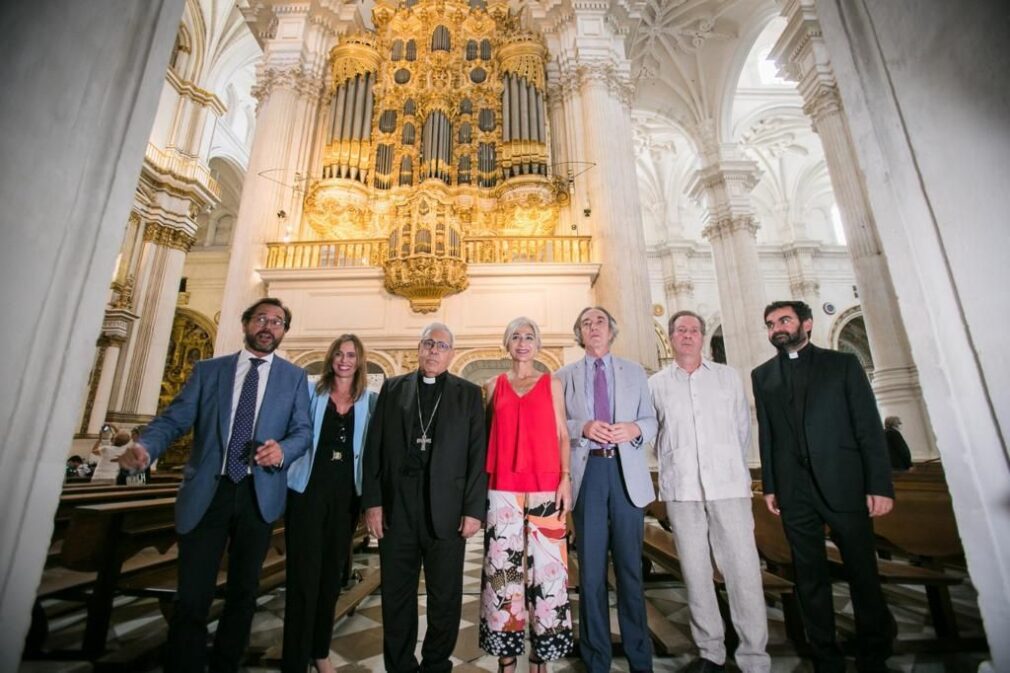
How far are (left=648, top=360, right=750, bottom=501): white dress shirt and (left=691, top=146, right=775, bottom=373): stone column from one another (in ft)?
27.8

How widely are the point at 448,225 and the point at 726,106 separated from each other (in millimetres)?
9527

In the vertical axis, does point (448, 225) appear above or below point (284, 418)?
above

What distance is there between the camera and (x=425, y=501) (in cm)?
171

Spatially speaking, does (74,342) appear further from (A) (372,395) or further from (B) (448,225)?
(B) (448,225)

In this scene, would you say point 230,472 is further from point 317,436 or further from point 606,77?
point 606,77

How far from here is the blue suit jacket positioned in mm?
1536

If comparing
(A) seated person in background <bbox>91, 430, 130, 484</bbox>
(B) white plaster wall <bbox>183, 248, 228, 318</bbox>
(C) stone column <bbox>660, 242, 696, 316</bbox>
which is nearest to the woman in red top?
(A) seated person in background <bbox>91, 430, 130, 484</bbox>

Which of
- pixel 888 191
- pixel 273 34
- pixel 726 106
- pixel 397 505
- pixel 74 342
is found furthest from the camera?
pixel 726 106

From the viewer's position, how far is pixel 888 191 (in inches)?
42.8

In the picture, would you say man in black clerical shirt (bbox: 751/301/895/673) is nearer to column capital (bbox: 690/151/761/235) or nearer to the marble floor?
the marble floor

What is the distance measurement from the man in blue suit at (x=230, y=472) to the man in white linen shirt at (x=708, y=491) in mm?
1566

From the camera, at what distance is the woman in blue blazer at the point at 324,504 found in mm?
1635

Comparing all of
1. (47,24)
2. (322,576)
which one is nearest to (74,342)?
(47,24)

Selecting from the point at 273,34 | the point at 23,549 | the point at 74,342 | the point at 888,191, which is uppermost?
the point at 273,34
